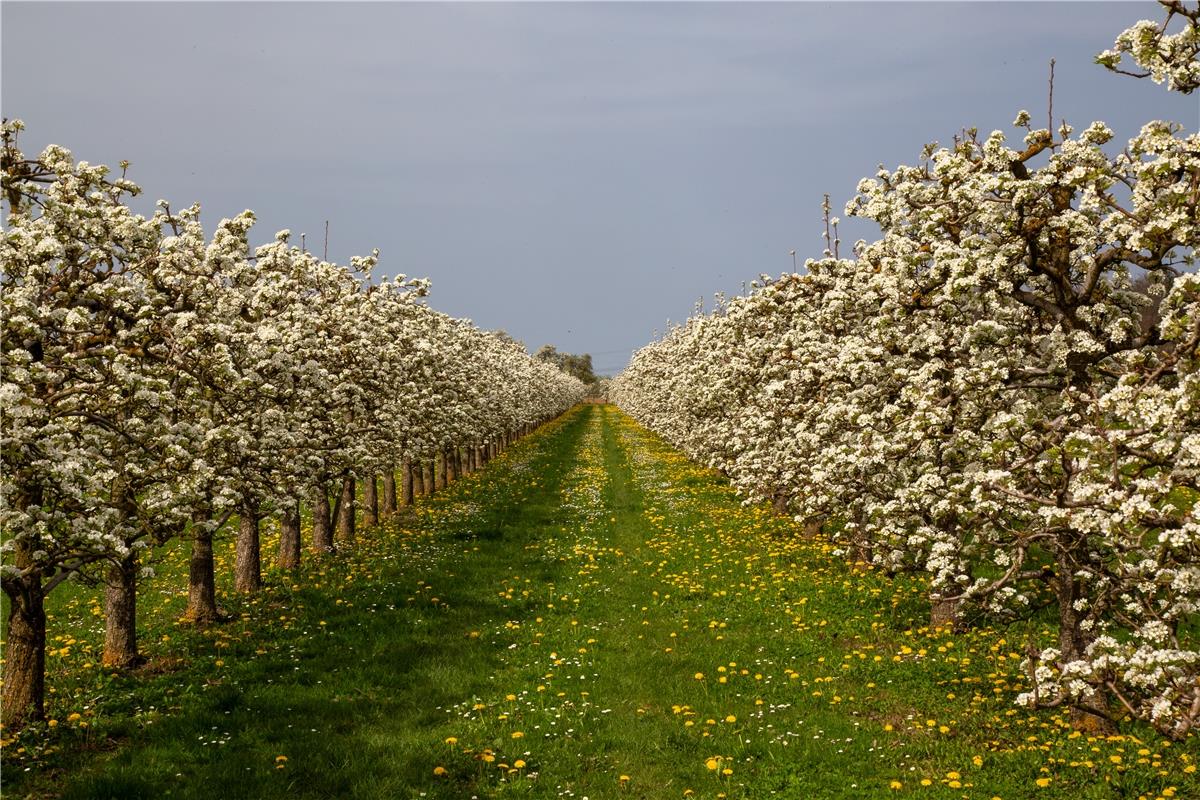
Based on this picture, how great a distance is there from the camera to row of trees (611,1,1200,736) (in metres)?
9.05

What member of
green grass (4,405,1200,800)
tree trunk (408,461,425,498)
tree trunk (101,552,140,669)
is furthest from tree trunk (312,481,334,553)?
tree trunk (408,461,425,498)

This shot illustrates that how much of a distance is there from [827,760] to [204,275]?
1383 centimetres

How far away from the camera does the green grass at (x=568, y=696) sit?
11750mm

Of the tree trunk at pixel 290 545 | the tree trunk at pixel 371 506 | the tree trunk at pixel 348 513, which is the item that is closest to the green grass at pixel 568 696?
the tree trunk at pixel 290 545

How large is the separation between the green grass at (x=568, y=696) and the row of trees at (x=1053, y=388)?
1639 millimetres

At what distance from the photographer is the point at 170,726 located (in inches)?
525

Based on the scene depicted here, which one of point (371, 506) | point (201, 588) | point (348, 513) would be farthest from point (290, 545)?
point (371, 506)

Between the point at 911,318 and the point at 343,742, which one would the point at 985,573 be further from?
the point at 343,742

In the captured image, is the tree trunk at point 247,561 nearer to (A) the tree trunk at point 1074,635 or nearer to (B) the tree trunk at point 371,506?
(B) the tree trunk at point 371,506

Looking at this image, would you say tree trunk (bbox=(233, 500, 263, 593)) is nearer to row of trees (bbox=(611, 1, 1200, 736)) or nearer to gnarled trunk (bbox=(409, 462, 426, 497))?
row of trees (bbox=(611, 1, 1200, 736))

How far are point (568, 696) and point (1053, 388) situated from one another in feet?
30.5

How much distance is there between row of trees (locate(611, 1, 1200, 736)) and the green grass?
5.38 feet

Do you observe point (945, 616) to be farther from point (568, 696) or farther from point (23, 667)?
point (23, 667)

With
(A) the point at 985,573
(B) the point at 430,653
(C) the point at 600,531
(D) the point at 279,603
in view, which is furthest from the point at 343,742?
(C) the point at 600,531
